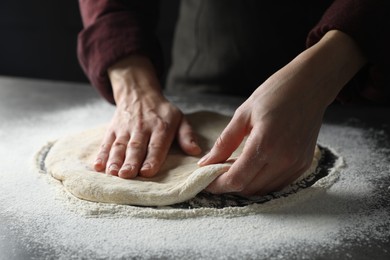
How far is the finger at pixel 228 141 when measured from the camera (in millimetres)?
946

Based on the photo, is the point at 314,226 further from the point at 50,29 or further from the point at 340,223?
the point at 50,29

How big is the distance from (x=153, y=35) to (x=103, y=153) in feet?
1.37

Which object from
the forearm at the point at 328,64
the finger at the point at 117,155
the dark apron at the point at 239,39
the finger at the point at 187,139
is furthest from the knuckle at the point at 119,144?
the dark apron at the point at 239,39

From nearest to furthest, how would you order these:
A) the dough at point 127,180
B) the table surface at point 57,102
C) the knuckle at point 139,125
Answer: the dough at point 127,180 → the knuckle at point 139,125 → the table surface at point 57,102

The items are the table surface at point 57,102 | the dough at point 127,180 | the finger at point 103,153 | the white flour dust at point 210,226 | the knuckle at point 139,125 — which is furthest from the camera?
the table surface at point 57,102

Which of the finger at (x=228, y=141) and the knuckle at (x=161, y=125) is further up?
the finger at (x=228, y=141)

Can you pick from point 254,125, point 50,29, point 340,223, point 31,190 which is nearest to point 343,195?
point 340,223

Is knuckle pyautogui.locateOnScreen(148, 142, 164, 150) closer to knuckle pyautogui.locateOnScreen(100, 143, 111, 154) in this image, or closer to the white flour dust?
knuckle pyautogui.locateOnScreen(100, 143, 111, 154)

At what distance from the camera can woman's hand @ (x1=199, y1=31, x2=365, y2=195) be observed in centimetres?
90

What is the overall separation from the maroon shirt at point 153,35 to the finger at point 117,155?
280mm

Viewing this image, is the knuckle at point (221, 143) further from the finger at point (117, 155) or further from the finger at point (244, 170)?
the finger at point (117, 155)

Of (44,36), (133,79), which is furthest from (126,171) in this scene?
(44,36)

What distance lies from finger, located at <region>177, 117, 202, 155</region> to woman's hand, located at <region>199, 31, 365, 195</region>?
124mm

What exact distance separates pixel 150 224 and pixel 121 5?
70cm
